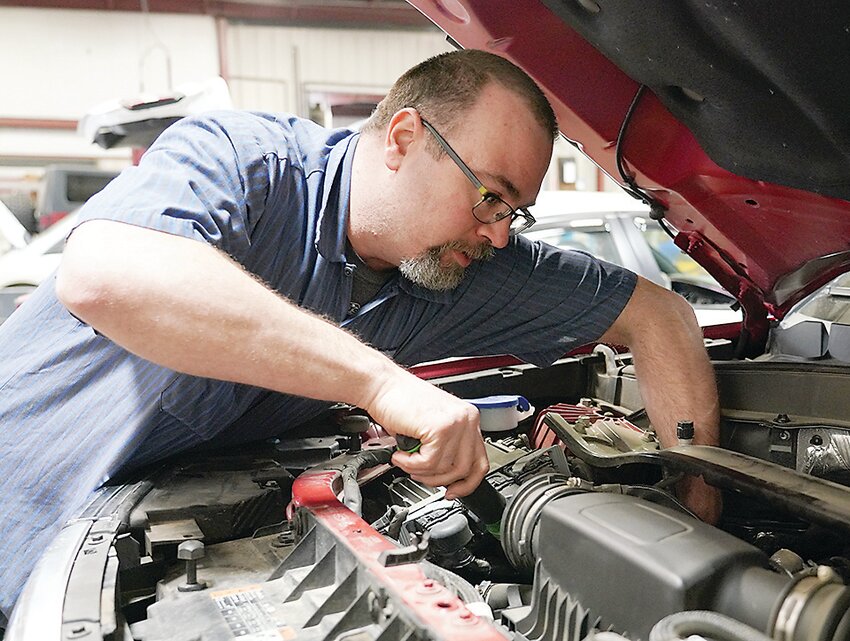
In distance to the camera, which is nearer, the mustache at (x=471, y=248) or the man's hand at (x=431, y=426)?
the man's hand at (x=431, y=426)

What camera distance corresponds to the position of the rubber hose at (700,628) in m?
0.66

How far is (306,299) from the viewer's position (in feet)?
4.63

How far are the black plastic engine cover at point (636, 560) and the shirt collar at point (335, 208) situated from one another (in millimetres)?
674

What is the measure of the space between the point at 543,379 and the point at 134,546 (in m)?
1.08

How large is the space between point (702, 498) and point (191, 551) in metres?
0.78

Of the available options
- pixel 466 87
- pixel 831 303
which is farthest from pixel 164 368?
pixel 831 303

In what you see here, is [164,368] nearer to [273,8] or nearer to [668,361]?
[668,361]

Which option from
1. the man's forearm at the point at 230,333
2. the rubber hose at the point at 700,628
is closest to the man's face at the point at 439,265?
the man's forearm at the point at 230,333

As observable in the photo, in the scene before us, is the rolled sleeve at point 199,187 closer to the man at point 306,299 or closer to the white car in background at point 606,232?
the man at point 306,299

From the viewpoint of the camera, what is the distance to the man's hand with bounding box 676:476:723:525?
1.21 m

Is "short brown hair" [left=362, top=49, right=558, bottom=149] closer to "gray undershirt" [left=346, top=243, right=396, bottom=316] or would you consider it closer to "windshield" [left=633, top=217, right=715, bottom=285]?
"gray undershirt" [left=346, top=243, right=396, bottom=316]

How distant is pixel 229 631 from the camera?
0.84 meters

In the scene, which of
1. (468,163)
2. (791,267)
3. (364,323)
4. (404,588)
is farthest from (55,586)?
(791,267)

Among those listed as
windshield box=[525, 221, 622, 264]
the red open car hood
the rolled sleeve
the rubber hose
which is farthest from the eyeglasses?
windshield box=[525, 221, 622, 264]
